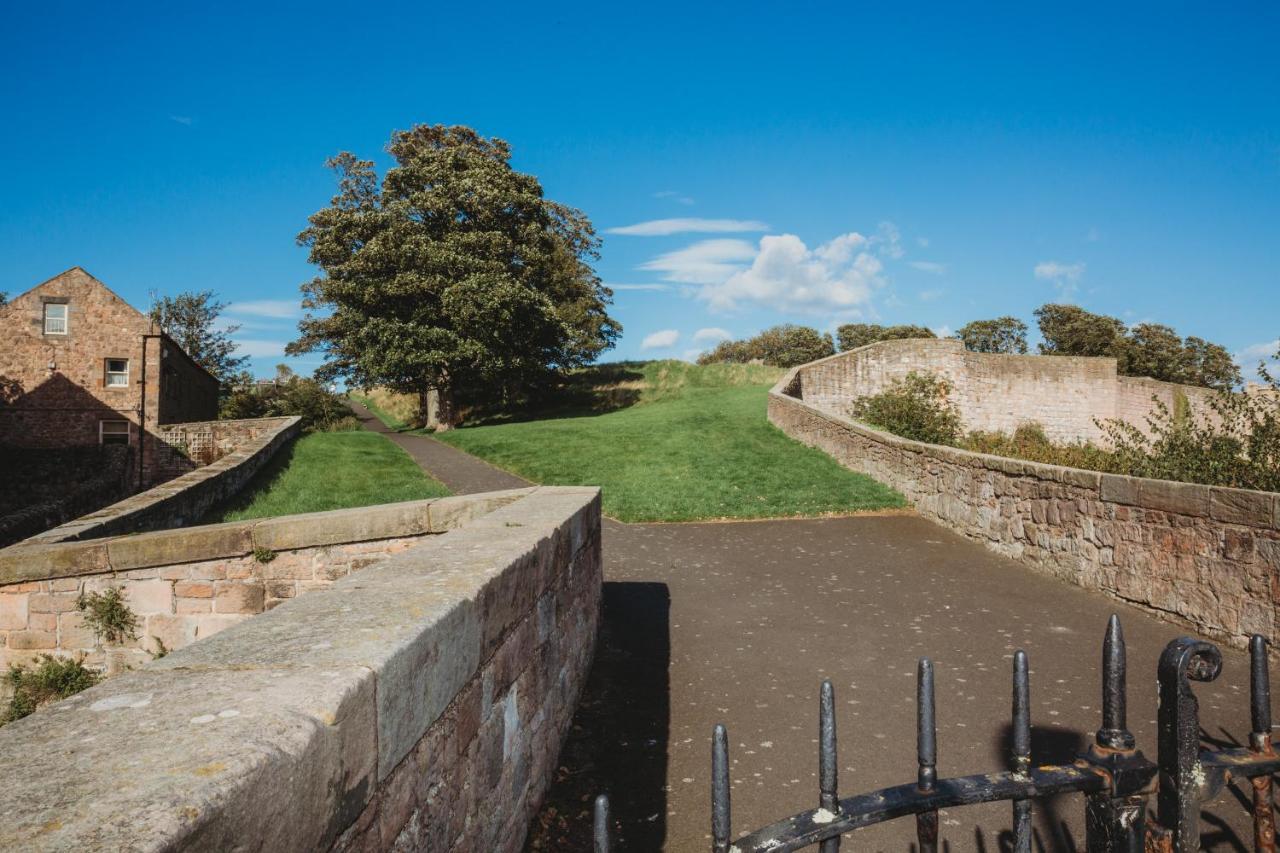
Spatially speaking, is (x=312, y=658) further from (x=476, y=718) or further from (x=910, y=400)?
(x=910, y=400)

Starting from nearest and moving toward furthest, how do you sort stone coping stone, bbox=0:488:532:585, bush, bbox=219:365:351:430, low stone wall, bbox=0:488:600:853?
low stone wall, bbox=0:488:600:853, stone coping stone, bbox=0:488:532:585, bush, bbox=219:365:351:430

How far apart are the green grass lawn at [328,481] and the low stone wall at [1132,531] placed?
10.6m

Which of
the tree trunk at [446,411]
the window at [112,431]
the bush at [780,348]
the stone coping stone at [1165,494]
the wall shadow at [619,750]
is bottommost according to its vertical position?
the wall shadow at [619,750]

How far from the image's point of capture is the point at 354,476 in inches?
731

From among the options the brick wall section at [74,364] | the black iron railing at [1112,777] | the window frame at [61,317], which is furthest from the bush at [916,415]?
the window frame at [61,317]

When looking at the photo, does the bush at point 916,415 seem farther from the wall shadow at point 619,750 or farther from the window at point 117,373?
the window at point 117,373

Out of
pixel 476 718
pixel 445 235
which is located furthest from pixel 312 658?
pixel 445 235

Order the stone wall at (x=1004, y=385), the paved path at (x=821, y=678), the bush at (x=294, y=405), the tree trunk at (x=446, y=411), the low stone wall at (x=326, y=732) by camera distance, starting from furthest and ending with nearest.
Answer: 1. the bush at (x=294, y=405)
2. the tree trunk at (x=446, y=411)
3. the stone wall at (x=1004, y=385)
4. the paved path at (x=821, y=678)
5. the low stone wall at (x=326, y=732)

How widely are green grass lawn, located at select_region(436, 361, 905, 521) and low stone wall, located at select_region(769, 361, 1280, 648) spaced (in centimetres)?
249

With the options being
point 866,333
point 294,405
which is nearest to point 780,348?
point 866,333

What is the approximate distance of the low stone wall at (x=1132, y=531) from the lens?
645 cm

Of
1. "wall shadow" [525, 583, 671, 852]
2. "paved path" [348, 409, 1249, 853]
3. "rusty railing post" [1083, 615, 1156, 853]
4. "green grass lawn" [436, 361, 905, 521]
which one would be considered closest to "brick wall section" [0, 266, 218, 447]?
"green grass lawn" [436, 361, 905, 521]

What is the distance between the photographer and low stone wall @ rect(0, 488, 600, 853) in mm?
1321

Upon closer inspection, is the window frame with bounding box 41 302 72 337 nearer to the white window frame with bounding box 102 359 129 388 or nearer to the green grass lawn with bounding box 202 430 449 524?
the white window frame with bounding box 102 359 129 388
